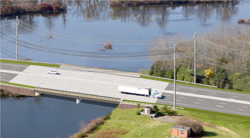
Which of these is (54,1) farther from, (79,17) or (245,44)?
(245,44)

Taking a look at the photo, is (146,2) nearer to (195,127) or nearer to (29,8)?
(29,8)

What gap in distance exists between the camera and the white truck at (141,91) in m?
63.7

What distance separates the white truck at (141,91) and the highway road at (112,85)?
68 cm

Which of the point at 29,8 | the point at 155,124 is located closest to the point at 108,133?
the point at 155,124

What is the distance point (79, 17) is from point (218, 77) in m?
80.5

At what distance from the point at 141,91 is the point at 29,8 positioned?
9692 cm

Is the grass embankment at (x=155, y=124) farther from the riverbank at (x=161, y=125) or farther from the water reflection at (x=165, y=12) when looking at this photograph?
the water reflection at (x=165, y=12)

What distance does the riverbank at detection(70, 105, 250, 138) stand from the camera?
167ft

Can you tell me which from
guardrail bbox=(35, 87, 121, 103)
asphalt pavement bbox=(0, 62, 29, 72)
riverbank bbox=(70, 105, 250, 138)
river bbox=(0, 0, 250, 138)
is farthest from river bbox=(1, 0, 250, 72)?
riverbank bbox=(70, 105, 250, 138)

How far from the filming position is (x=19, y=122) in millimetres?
61750

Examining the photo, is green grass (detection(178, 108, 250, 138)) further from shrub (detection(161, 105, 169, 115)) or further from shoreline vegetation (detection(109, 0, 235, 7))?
shoreline vegetation (detection(109, 0, 235, 7))

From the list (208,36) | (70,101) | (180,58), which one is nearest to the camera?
(70,101)

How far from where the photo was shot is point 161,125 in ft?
176

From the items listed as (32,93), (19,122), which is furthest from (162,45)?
(19,122)
